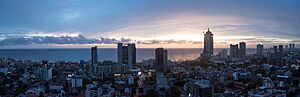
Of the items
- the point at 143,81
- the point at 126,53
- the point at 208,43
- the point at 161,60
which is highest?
the point at 208,43

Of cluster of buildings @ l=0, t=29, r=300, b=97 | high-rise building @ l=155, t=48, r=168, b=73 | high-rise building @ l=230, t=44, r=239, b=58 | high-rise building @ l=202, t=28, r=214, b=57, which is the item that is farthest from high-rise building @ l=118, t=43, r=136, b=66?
high-rise building @ l=230, t=44, r=239, b=58

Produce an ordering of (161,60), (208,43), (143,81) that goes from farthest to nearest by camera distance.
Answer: (208,43) < (161,60) < (143,81)

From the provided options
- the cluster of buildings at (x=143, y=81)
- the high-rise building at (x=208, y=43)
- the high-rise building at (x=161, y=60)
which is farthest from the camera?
the high-rise building at (x=208, y=43)

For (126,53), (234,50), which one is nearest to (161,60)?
(126,53)

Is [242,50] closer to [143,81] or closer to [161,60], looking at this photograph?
[161,60]

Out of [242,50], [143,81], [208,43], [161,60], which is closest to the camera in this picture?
[143,81]

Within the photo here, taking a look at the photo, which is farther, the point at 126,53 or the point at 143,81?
the point at 126,53

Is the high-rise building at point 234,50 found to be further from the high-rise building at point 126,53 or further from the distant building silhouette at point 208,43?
the high-rise building at point 126,53

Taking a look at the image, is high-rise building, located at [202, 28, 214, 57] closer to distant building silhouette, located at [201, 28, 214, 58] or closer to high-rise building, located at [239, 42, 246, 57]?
distant building silhouette, located at [201, 28, 214, 58]

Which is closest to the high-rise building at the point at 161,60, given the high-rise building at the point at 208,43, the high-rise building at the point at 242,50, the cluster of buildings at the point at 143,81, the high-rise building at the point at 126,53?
the cluster of buildings at the point at 143,81

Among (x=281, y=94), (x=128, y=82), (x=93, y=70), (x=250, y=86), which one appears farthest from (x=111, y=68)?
(x=281, y=94)

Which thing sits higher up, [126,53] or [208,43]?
[208,43]
